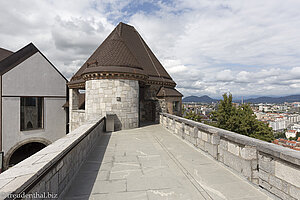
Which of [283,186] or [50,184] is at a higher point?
[50,184]

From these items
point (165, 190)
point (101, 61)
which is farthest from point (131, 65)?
point (165, 190)

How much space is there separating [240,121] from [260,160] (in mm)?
18779

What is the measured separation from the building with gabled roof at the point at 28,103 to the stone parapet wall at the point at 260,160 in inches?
650

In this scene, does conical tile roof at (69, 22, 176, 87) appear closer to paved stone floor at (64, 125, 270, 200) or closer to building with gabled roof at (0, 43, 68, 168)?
building with gabled roof at (0, 43, 68, 168)

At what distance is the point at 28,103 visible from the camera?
15.6 meters

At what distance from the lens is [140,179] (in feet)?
11.3

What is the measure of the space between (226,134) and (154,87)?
10805 mm

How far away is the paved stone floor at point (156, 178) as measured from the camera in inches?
113

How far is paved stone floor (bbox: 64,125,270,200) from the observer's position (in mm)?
2869

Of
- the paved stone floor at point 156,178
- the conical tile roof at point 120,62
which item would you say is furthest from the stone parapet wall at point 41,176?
the conical tile roof at point 120,62

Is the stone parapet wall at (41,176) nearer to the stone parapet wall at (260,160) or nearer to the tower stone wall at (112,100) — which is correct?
the stone parapet wall at (260,160)

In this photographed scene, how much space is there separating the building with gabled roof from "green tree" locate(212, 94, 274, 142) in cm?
1903

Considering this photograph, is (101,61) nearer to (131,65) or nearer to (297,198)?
(131,65)

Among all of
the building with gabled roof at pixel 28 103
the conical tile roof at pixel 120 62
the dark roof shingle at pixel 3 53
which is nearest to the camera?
the conical tile roof at pixel 120 62
